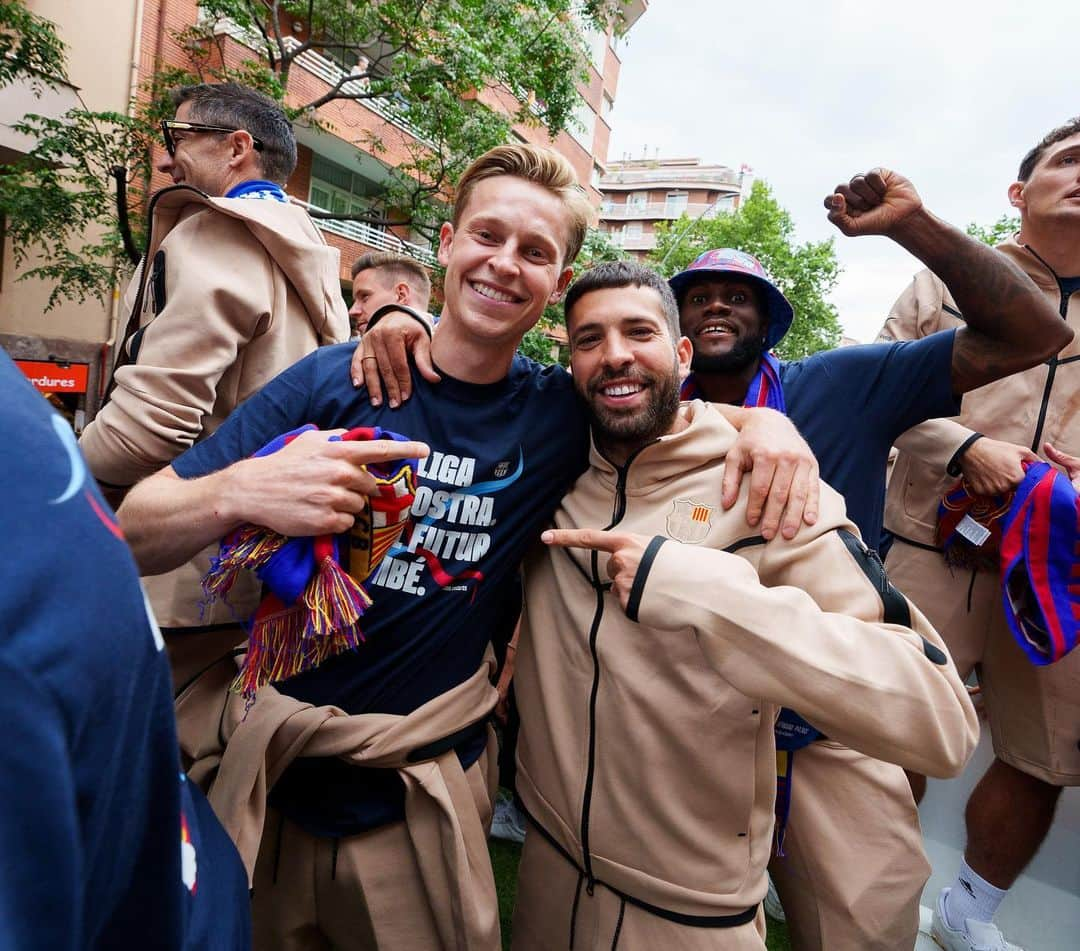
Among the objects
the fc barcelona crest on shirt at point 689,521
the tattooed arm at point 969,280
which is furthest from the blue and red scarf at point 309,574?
the tattooed arm at point 969,280

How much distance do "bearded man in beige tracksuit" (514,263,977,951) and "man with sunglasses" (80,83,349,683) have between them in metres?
0.88

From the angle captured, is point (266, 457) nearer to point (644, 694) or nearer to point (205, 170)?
point (644, 694)

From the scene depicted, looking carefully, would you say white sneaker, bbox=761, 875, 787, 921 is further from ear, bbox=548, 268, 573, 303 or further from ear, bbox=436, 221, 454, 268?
ear, bbox=436, 221, 454, 268

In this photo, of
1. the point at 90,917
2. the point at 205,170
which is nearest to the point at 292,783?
the point at 90,917

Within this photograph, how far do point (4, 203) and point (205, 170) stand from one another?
625cm

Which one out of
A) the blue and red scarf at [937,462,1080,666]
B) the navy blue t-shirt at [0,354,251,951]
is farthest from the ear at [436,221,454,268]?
the blue and red scarf at [937,462,1080,666]

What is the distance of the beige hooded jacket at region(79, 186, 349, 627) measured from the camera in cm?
172

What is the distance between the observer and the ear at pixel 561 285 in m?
1.96

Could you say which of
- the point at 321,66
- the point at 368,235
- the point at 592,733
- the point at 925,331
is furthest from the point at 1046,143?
the point at 368,235

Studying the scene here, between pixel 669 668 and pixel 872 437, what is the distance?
4.08ft

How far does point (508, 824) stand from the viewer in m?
3.29

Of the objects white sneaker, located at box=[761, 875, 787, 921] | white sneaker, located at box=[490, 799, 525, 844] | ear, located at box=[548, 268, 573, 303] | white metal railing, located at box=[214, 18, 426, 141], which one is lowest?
white sneaker, located at box=[490, 799, 525, 844]

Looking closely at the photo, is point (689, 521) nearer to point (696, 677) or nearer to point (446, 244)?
point (696, 677)

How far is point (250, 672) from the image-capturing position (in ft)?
4.73
